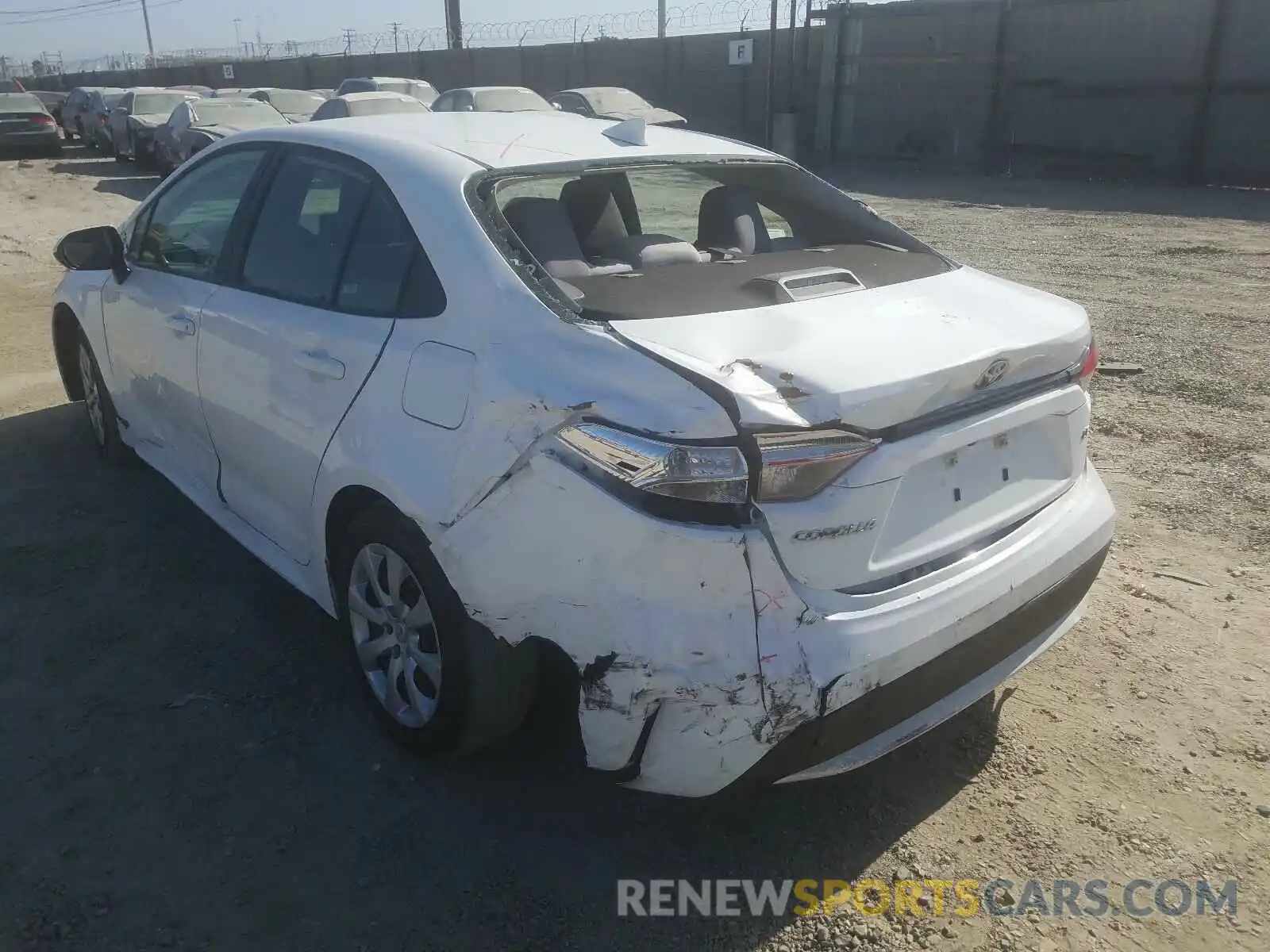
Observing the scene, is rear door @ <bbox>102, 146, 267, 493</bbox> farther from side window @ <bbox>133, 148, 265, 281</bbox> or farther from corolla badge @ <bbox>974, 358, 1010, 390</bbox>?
corolla badge @ <bbox>974, 358, 1010, 390</bbox>

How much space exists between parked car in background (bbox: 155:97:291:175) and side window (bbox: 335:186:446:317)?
1534cm

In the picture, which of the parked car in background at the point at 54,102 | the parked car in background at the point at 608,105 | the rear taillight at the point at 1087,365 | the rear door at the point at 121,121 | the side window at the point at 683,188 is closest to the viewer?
the rear taillight at the point at 1087,365

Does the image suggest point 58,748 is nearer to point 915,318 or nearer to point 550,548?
point 550,548

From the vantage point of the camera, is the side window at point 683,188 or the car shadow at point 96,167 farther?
the car shadow at point 96,167

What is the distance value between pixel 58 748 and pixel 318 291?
1.52 meters

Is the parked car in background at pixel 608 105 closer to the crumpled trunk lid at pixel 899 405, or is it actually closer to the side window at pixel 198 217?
the side window at pixel 198 217

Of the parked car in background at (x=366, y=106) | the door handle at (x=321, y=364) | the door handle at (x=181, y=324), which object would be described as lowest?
the door handle at (x=181, y=324)

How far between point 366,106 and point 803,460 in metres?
16.1

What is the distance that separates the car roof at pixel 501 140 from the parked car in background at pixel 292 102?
1773cm

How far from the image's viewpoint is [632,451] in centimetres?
210

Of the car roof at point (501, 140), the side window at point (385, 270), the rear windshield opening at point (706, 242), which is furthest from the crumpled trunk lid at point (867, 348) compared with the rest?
the car roof at point (501, 140)

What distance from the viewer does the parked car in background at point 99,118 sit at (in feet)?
74.0

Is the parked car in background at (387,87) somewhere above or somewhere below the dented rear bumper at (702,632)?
above

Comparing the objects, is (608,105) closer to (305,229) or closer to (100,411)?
(100,411)
